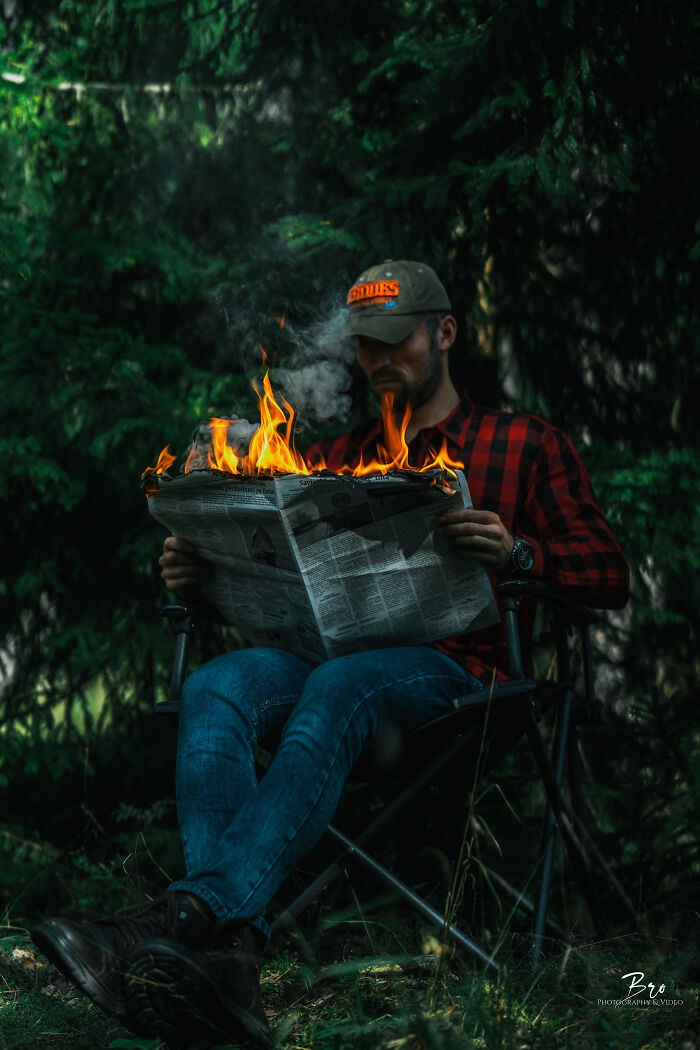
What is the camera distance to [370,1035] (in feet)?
4.76

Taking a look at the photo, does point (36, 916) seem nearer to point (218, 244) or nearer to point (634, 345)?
point (218, 244)

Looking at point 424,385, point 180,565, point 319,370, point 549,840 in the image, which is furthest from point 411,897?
point 319,370

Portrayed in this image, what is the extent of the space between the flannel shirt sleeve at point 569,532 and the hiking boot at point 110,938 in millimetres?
998

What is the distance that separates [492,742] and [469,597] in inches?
14.6

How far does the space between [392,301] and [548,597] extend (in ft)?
2.94

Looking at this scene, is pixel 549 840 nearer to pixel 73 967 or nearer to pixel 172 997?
pixel 172 997

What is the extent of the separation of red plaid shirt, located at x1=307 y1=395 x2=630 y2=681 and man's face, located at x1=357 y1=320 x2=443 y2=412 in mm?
106

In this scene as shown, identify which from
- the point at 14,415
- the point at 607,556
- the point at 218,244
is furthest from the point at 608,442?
the point at 14,415

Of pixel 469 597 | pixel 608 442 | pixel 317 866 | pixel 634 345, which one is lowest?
pixel 317 866

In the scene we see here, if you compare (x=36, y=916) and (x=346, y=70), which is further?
(x=346, y=70)

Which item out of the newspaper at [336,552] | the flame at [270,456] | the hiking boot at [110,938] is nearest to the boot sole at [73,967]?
the hiking boot at [110,938]

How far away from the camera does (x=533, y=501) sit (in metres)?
2.24

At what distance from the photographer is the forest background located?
8.70 ft

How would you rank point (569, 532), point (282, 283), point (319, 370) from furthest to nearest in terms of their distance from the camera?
point (282, 283) < point (319, 370) < point (569, 532)
